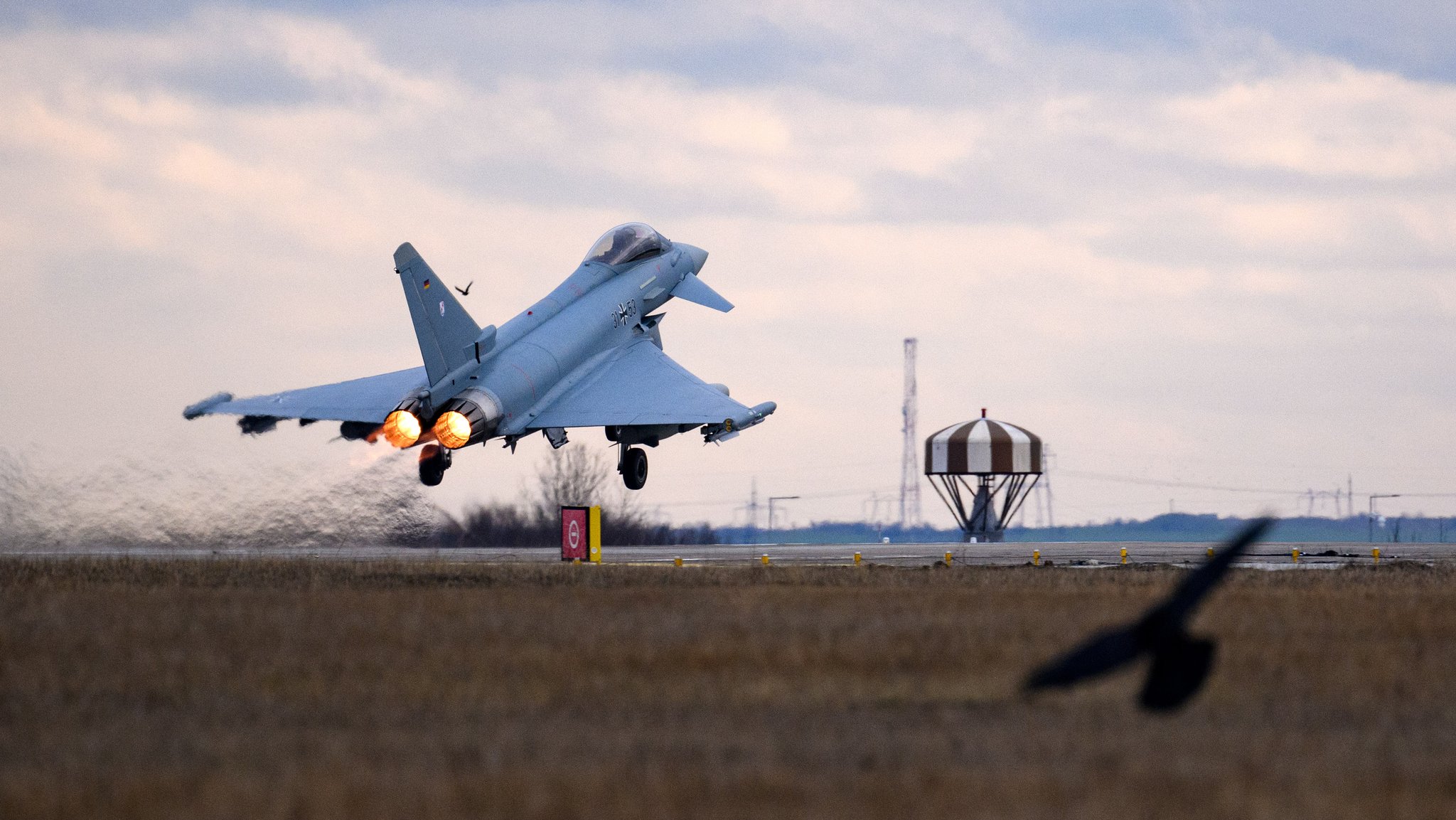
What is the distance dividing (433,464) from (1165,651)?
31996 mm

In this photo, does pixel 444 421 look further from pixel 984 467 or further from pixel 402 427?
pixel 984 467

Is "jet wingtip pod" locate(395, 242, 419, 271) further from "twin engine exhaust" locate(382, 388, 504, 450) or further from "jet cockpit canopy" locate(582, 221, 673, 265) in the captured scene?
"jet cockpit canopy" locate(582, 221, 673, 265)

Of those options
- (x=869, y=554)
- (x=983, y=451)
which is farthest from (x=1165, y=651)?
(x=983, y=451)

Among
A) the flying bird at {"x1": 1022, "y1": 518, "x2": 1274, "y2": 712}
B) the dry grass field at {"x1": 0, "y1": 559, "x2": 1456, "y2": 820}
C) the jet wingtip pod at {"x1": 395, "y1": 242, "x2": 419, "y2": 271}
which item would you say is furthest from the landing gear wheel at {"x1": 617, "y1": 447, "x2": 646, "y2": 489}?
the flying bird at {"x1": 1022, "y1": 518, "x2": 1274, "y2": 712}

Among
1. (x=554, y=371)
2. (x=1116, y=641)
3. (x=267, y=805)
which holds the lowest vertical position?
(x=267, y=805)

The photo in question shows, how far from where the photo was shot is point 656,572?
32.3m

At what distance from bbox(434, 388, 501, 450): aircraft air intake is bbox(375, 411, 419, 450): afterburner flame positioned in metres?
0.54

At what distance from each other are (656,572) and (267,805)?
2334cm

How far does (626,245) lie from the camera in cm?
4822

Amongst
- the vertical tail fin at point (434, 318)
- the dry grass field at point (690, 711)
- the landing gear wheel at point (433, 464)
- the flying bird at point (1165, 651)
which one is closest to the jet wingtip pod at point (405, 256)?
the vertical tail fin at point (434, 318)

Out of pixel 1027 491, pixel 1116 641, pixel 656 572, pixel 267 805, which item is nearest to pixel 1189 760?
pixel 1116 641

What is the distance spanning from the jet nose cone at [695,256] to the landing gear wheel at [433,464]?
1222 cm

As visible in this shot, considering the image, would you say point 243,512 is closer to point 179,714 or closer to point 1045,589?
point 1045,589

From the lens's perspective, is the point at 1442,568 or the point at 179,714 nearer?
the point at 179,714
